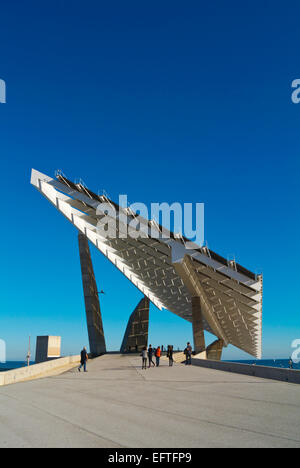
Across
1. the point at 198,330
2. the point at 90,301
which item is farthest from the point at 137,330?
the point at 198,330

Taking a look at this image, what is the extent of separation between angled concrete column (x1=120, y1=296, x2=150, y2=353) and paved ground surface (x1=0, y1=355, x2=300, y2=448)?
2883 centimetres

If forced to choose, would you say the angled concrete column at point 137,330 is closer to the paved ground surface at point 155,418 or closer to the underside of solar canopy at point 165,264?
the underside of solar canopy at point 165,264

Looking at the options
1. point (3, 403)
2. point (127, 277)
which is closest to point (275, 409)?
point (3, 403)

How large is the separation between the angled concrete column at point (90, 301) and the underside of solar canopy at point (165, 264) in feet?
6.67

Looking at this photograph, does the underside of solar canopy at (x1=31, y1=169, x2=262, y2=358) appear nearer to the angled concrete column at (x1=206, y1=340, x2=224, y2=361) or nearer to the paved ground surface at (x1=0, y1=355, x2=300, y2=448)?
the angled concrete column at (x1=206, y1=340, x2=224, y2=361)

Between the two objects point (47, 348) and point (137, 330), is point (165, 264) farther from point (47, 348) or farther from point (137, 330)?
point (47, 348)

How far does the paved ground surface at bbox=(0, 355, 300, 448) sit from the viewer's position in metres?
4.82

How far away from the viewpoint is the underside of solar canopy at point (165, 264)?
2133cm

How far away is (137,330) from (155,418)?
33.3 meters

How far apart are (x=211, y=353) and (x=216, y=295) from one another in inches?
709

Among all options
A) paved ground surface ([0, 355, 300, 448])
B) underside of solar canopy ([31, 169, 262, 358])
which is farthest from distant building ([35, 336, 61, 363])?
paved ground surface ([0, 355, 300, 448])

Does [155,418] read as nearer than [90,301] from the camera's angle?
Yes

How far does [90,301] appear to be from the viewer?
30125 millimetres

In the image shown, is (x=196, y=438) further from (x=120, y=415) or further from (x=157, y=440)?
(x=120, y=415)
